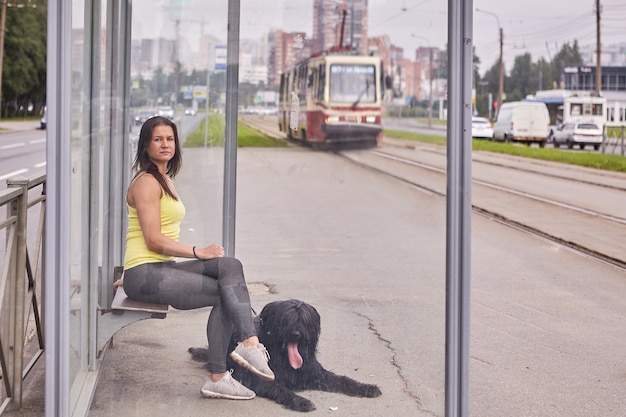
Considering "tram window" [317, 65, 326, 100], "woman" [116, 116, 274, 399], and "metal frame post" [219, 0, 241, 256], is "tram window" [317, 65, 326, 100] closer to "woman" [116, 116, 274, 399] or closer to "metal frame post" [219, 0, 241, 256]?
"metal frame post" [219, 0, 241, 256]

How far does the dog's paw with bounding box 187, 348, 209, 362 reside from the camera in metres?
4.69

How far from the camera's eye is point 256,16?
193 inches

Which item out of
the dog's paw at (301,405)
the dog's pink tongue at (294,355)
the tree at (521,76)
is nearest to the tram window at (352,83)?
the dog's pink tongue at (294,355)

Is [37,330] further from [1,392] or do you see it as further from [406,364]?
[406,364]

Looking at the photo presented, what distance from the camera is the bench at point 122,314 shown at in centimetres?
461

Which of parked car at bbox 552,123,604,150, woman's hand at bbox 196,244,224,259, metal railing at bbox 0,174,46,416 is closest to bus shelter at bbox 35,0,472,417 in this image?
metal railing at bbox 0,174,46,416

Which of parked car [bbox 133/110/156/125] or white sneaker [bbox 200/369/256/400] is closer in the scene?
white sneaker [bbox 200/369/256/400]

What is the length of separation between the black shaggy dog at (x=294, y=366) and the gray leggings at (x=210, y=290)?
0.27 feet

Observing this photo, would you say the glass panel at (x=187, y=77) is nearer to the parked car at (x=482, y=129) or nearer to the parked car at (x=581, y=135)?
the parked car at (x=581, y=135)

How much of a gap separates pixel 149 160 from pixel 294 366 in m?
1.12

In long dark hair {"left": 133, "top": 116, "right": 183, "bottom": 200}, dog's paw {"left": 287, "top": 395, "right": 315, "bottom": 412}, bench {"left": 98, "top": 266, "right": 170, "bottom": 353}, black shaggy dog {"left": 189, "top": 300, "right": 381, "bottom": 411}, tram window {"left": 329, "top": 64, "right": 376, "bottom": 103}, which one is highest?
tram window {"left": 329, "top": 64, "right": 376, "bottom": 103}

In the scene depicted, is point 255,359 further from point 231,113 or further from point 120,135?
point 120,135

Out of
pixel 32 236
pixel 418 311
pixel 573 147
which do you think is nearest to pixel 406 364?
pixel 418 311

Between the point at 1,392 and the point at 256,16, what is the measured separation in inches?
83.8
